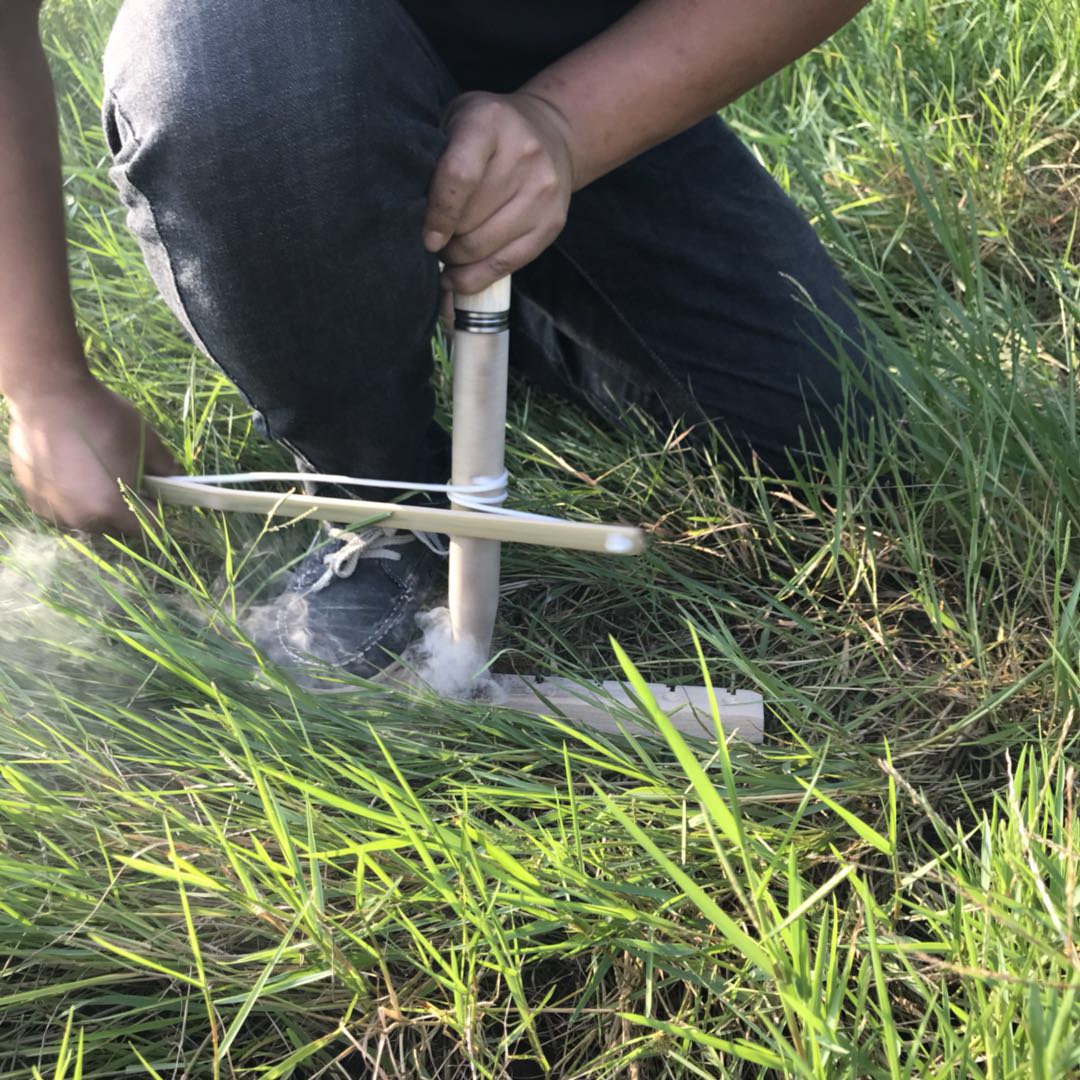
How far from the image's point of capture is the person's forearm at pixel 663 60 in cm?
92

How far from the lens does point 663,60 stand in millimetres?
931

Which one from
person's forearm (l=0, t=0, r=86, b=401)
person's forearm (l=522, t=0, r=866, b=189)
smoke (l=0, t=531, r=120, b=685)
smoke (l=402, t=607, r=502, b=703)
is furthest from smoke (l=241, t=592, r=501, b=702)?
person's forearm (l=522, t=0, r=866, b=189)

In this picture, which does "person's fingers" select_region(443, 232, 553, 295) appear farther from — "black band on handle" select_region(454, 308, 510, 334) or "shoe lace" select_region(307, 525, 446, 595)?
"shoe lace" select_region(307, 525, 446, 595)

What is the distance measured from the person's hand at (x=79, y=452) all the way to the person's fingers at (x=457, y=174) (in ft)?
1.10

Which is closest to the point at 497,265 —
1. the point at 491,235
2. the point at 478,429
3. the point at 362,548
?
the point at 491,235

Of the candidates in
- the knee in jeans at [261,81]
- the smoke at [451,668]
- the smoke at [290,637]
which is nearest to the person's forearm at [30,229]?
the knee in jeans at [261,81]

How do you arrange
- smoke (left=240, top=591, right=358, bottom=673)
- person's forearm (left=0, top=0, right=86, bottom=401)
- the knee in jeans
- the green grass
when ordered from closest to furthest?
the green grass
the knee in jeans
person's forearm (left=0, top=0, right=86, bottom=401)
smoke (left=240, top=591, right=358, bottom=673)

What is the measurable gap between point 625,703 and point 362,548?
0.92 feet

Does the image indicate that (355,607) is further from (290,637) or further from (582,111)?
(582,111)

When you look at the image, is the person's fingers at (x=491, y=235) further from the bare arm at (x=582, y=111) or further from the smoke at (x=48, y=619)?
the smoke at (x=48, y=619)

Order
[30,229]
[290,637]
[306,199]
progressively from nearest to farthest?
1. [306,199]
2. [30,229]
3. [290,637]

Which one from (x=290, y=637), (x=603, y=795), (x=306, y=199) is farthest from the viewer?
(x=290, y=637)

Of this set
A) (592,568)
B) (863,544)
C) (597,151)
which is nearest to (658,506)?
(592,568)

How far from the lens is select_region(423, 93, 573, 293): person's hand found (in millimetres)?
885
